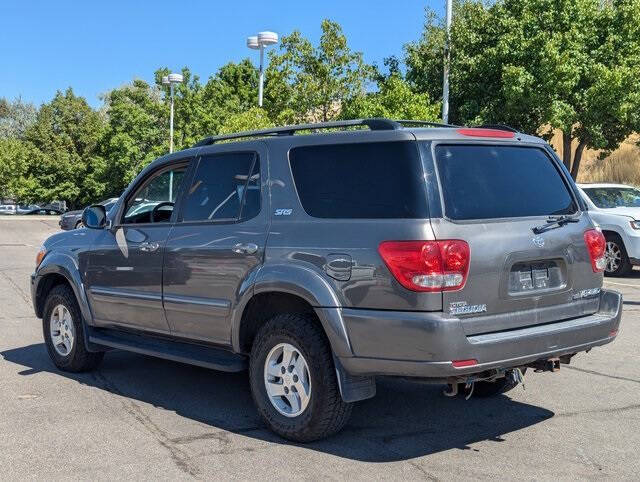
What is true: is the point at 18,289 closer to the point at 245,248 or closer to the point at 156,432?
the point at 156,432

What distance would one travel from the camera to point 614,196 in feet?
47.2

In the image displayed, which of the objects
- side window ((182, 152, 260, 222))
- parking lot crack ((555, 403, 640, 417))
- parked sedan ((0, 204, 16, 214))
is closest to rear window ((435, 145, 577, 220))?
side window ((182, 152, 260, 222))

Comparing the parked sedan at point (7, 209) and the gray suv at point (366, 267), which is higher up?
the parked sedan at point (7, 209)

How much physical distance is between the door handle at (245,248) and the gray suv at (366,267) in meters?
0.01

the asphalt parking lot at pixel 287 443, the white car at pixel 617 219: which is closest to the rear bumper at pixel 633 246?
the white car at pixel 617 219

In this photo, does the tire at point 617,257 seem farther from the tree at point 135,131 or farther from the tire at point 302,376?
the tree at point 135,131

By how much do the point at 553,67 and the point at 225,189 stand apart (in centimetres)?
1944

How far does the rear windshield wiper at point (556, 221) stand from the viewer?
15.4ft

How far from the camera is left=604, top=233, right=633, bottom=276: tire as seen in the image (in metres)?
13.8

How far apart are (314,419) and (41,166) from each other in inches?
2338

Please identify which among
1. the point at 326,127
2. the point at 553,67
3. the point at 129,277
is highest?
the point at 553,67

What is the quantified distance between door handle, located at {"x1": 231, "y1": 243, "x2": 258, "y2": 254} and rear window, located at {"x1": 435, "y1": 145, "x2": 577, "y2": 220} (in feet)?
4.41

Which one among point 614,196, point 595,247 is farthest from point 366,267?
point 614,196

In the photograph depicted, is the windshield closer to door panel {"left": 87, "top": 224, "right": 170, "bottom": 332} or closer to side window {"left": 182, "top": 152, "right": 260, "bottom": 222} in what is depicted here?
side window {"left": 182, "top": 152, "right": 260, "bottom": 222}
